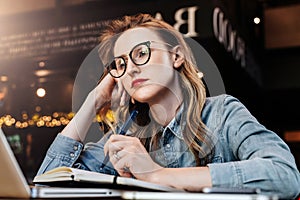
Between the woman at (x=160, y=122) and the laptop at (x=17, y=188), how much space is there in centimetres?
58

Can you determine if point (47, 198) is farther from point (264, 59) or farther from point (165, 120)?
point (264, 59)

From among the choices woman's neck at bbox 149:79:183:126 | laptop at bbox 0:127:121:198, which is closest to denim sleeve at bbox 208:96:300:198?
woman's neck at bbox 149:79:183:126

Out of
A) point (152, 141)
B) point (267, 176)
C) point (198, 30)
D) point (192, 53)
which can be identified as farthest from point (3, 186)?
point (198, 30)

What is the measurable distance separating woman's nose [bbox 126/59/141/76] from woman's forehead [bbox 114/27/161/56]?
0.05 metres

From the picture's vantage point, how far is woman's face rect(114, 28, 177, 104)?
5.60 ft

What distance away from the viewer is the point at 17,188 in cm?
78

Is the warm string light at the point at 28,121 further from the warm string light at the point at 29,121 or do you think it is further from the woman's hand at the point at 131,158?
the woman's hand at the point at 131,158

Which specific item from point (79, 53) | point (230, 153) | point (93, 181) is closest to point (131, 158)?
point (230, 153)

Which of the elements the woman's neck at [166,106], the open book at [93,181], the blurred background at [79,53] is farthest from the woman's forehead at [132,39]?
the open book at [93,181]

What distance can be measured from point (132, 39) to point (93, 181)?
3.20ft

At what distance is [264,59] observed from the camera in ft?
8.54

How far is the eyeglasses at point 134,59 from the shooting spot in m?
1.73

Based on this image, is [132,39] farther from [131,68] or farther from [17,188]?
[17,188]

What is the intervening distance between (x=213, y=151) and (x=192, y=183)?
30 centimetres
